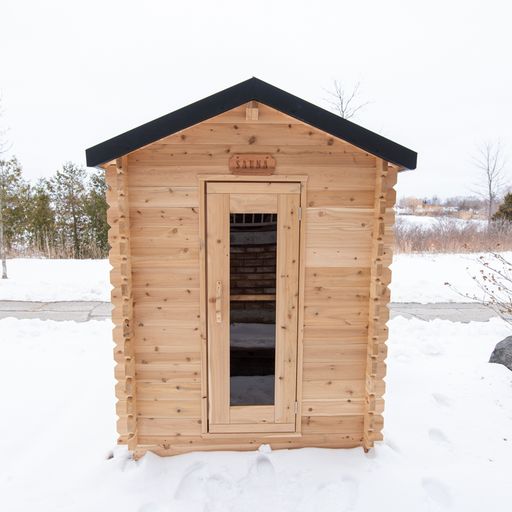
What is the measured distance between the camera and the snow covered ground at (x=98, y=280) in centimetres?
900

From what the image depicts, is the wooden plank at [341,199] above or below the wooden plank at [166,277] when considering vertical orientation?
above

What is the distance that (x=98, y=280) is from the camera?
33.4 feet

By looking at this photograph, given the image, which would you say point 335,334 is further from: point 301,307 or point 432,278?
point 432,278


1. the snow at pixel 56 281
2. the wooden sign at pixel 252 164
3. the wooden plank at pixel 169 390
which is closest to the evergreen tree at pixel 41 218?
the snow at pixel 56 281

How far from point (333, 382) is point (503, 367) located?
2853 mm

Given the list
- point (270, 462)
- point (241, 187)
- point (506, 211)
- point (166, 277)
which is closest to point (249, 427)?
point (270, 462)

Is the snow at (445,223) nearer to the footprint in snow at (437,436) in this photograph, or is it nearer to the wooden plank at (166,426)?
the footprint in snow at (437,436)

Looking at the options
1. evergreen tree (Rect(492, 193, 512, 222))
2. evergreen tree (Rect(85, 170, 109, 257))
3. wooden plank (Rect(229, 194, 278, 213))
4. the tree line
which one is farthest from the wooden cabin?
evergreen tree (Rect(492, 193, 512, 222))

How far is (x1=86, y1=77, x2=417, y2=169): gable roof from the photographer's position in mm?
2793

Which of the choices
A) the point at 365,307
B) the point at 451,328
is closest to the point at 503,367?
the point at 451,328

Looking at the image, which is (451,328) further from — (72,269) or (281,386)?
(72,269)

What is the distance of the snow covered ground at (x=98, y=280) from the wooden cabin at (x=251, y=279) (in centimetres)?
574

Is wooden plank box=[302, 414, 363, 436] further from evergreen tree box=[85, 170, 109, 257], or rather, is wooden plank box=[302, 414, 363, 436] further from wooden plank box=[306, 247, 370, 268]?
evergreen tree box=[85, 170, 109, 257]

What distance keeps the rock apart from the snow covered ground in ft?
10.3
